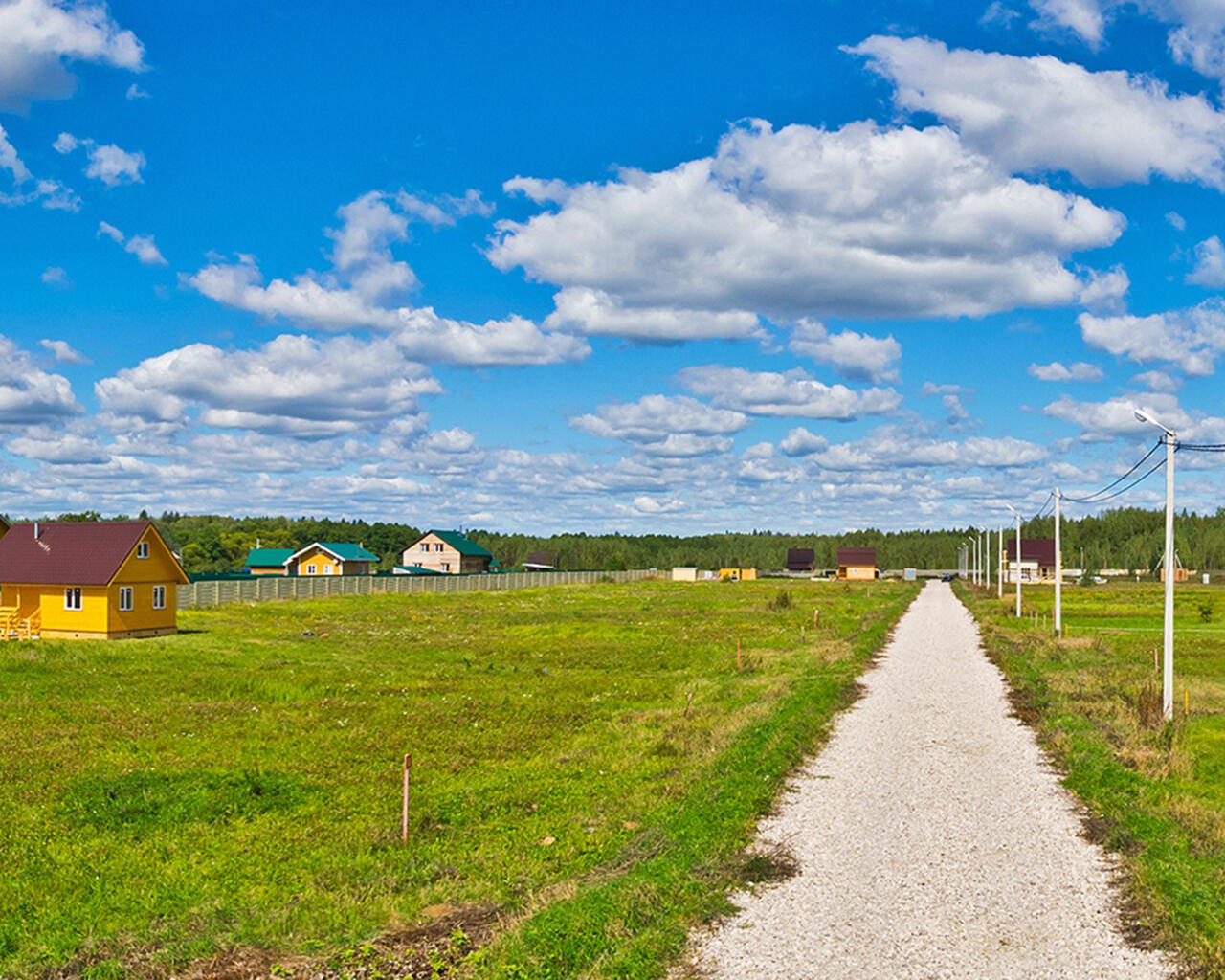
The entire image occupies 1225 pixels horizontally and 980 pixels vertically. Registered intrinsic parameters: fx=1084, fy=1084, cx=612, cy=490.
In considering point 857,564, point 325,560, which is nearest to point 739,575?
point 857,564

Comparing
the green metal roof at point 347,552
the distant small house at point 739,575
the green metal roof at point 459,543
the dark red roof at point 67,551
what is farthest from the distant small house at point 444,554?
the dark red roof at point 67,551

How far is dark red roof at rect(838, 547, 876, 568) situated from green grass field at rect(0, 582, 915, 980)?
129 m

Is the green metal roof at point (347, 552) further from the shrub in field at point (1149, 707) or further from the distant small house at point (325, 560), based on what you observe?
the shrub in field at point (1149, 707)

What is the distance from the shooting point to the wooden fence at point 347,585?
69.4m

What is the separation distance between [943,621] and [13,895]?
51372mm

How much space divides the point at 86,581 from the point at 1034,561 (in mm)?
142093

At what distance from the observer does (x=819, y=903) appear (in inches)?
449

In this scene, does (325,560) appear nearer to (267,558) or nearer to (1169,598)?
(267,558)

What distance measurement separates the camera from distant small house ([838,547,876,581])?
16125 cm

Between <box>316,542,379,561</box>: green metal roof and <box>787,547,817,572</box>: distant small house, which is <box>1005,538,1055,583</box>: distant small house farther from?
<box>316,542,379,561</box>: green metal roof

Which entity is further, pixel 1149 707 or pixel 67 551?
pixel 67 551

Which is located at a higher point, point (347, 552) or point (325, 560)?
point (347, 552)

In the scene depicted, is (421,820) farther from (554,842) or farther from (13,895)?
(13,895)

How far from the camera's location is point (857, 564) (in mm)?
161625
